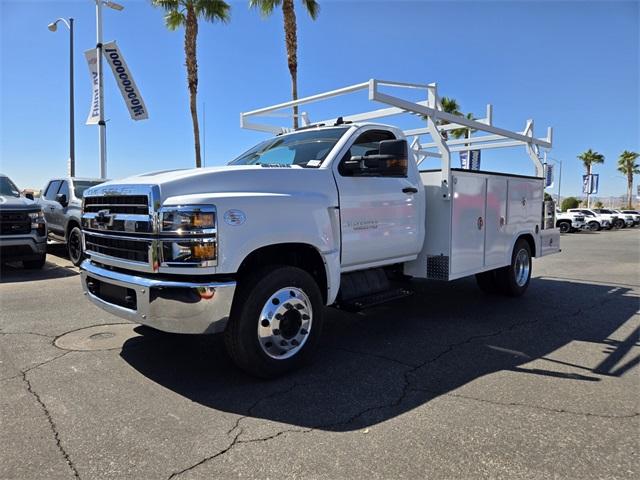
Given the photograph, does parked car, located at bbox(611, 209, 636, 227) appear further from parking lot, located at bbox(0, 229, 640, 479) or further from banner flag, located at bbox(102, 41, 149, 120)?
parking lot, located at bbox(0, 229, 640, 479)

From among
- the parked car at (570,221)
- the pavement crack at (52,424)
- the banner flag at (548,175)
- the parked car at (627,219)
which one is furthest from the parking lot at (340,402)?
the parked car at (627,219)

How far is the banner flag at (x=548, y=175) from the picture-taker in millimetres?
8137

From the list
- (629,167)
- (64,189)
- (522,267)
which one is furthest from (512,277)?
(629,167)

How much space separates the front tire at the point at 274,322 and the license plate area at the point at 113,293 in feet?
2.63

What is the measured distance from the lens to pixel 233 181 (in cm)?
380

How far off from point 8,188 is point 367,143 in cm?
882

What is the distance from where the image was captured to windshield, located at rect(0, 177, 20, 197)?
33.0 ft

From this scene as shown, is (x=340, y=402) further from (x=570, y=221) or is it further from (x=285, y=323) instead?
(x=570, y=221)

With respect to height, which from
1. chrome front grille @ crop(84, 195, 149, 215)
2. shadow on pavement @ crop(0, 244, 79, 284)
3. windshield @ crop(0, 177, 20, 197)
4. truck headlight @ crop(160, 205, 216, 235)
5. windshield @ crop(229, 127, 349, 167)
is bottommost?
shadow on pavement @ crop(0, 244, 79, 284)

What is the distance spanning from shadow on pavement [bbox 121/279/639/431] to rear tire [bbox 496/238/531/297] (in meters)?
0.28

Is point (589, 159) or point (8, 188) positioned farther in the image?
point (589, 159)

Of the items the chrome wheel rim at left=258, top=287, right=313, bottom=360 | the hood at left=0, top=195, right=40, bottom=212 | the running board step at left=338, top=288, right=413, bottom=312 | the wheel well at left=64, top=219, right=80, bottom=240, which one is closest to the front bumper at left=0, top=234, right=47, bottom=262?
the hood at left=0, top=195, right=40, bottom=212

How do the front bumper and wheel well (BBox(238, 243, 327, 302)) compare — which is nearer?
wheel well (BBox(238, 243, 327, 302))

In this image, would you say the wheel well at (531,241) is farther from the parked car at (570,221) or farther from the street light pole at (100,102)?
the parked car at (570,221)
